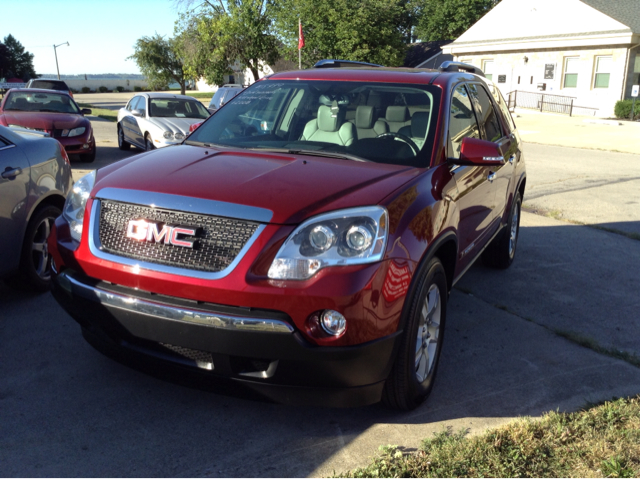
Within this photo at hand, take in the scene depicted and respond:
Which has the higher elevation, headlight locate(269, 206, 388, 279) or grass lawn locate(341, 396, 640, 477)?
headlight locate(269, 206, 388, 279)

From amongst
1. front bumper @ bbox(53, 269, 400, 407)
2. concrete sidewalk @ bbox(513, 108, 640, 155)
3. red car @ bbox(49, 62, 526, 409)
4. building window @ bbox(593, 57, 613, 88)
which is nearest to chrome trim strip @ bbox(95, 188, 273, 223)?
red car @ bbox(49, 62, 526, 409)

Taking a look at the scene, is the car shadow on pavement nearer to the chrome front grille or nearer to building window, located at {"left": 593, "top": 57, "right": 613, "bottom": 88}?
the chrome front grille

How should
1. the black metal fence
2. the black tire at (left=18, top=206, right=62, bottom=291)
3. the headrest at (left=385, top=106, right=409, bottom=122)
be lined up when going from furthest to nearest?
the black metal fence
the black tire at (left=18, top=206, right=62, bottom=291)
the headrest at (left=385, top=106, right=409, bottom=122)

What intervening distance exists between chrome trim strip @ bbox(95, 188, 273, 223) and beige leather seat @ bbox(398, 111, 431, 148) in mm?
1427

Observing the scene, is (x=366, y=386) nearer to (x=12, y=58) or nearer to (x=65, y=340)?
(x=65, y=340)

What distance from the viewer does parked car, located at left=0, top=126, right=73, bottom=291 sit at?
442cm

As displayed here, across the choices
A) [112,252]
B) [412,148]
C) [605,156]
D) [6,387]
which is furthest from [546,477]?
[605,156]

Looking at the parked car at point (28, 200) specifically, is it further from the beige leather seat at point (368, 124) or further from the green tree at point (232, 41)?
the green tree at point (232, 41)

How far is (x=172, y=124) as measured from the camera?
40.7ft

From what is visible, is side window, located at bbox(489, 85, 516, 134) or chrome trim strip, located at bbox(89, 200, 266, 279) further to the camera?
side window, located at bbox(489, 85, 516, 134)

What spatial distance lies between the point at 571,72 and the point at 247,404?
33.0 m

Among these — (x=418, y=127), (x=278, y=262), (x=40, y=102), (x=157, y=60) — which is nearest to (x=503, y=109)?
(x=418, y=127)

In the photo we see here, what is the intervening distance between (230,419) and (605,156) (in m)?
15.4

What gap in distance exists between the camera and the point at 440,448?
291 centimetres
